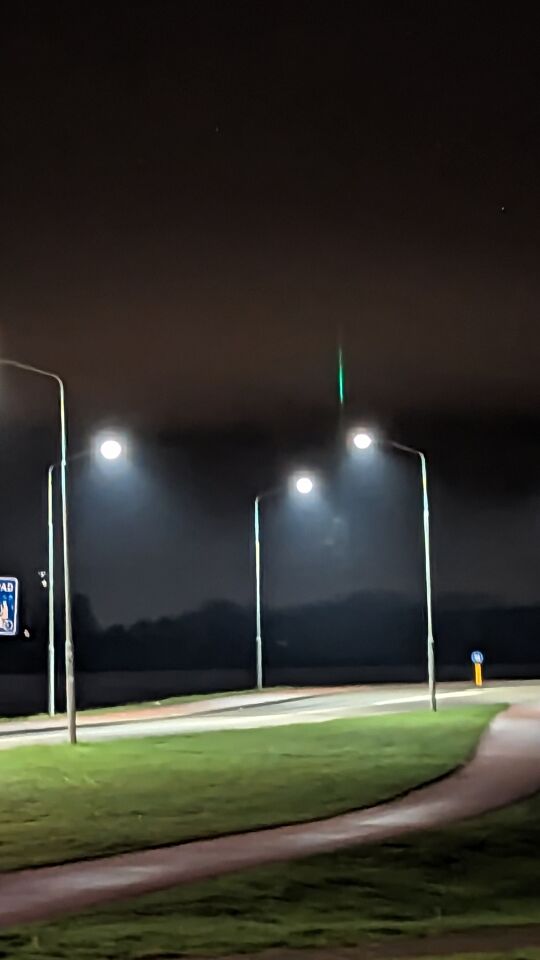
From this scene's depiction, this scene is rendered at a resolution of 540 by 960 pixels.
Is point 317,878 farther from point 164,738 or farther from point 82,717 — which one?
point 82,717

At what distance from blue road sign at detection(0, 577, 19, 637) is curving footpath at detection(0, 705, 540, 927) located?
11.0 m

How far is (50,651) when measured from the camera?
4097cm

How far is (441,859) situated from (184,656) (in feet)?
401

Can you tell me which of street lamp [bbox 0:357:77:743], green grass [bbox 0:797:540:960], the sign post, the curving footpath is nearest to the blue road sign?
street lamp [bbox 0:357:77:743]

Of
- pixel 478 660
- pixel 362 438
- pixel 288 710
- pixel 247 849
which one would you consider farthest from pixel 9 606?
pixel 478 660

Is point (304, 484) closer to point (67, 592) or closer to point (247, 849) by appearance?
point (67, 592)

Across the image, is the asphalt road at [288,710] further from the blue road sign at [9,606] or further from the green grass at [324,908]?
the green grass at [324,908]

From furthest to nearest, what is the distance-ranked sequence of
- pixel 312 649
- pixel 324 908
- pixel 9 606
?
pixel 312 649 → pixel 9 606 → pixel 324 908

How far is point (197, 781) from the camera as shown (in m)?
22.0

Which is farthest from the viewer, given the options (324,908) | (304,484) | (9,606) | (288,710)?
(304,484)

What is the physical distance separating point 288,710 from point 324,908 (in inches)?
1160

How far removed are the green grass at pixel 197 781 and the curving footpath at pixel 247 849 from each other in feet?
1.48

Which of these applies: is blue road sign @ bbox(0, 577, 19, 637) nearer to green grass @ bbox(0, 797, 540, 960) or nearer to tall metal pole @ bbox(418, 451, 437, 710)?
tall metal pole @ bbox(418, 451, 437, 710)

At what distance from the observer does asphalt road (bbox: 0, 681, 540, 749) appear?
32344mm
